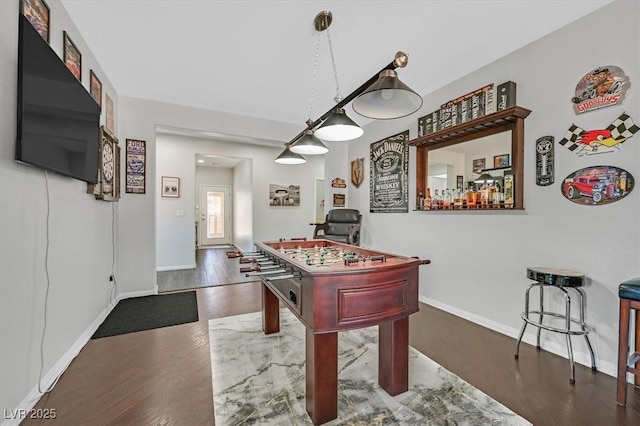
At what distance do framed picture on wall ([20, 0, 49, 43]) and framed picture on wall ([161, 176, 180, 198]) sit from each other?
152 inches

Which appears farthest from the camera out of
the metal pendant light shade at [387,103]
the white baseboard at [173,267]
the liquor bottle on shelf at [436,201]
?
the white baseboard at [173,267]

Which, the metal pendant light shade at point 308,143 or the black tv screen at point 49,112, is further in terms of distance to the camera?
the metal pendant light shade at point 308,143

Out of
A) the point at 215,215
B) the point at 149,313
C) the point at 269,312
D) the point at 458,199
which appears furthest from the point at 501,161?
the point at 215,215

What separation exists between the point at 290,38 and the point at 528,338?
3491 mm

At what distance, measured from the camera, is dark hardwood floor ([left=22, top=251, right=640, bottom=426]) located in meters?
1.54

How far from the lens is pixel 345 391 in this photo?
1742 mm

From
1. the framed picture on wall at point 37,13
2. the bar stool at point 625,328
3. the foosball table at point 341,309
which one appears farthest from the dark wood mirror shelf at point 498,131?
the framed picture on wall at point 37,13

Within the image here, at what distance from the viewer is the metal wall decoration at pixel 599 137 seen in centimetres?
189

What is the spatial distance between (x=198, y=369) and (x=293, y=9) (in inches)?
112

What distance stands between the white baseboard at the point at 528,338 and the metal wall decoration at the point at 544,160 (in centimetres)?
138

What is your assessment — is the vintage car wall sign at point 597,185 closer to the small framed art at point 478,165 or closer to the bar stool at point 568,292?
the bar stool at point 568,292

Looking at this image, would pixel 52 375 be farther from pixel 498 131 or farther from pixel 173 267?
pixel 498 131

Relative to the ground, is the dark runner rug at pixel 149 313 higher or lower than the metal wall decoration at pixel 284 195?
lower

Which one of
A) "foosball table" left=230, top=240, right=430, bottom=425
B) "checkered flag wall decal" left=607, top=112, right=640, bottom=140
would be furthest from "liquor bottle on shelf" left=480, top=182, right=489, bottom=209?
"foosball table" left=230, top=240, right=430, bottom=425
